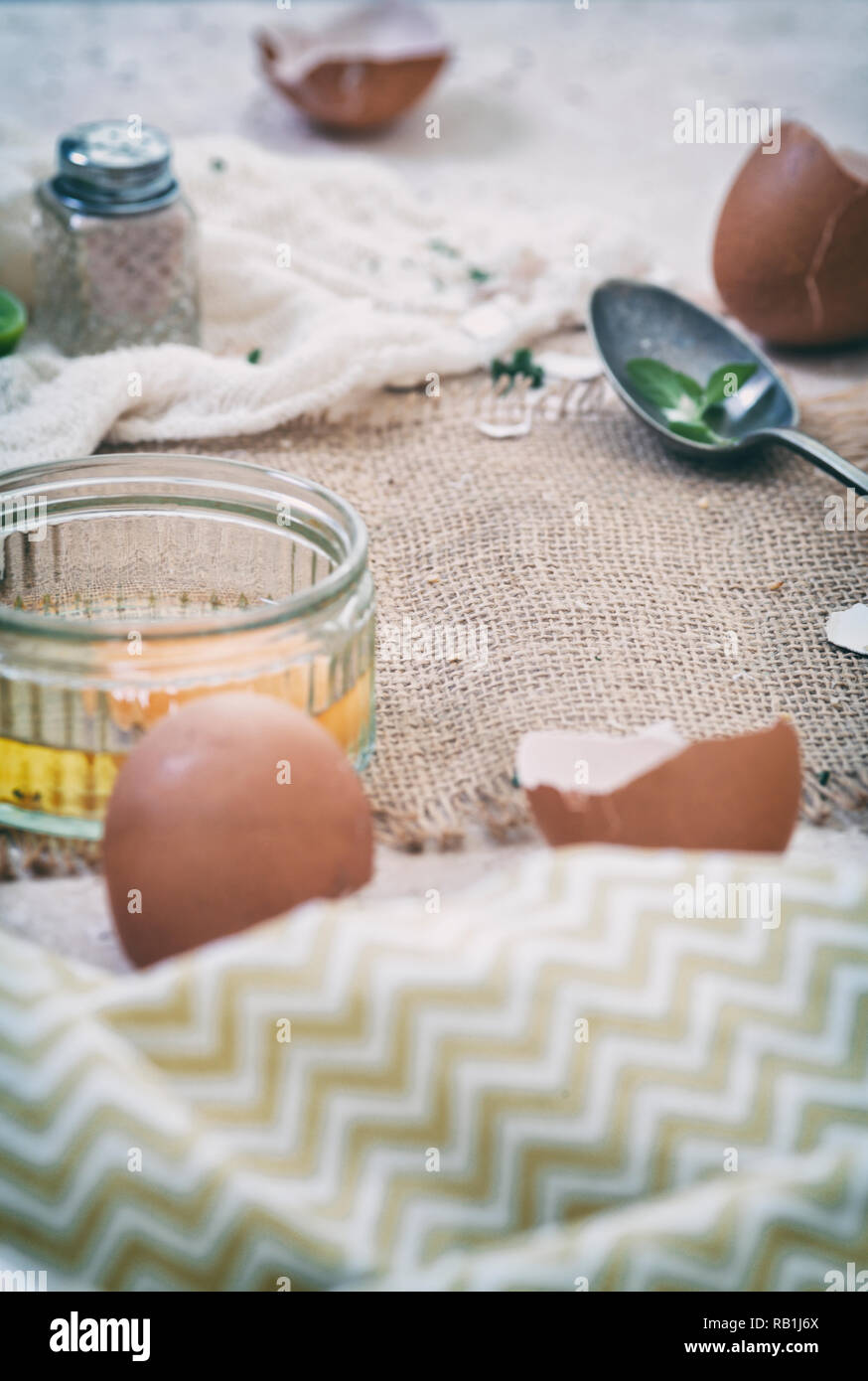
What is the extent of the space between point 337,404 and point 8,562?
342 millimetres

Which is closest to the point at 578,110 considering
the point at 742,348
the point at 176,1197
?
the point at 742,348

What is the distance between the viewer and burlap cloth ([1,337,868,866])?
2.40 feet

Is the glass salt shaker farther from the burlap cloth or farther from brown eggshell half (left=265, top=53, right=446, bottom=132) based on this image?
brown eggshell half (left=265, top=53, right=446, bottom=132)

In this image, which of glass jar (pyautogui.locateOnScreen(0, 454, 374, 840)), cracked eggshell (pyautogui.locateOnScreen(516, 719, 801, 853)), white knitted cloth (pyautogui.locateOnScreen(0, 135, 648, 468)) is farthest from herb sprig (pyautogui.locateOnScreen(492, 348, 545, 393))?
→ cracked eggshell (pyautogui.locateOnScreen(516, 719, 801, 853))

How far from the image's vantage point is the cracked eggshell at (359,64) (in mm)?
1509

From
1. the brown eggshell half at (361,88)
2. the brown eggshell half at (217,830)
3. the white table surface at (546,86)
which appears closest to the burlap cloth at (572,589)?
the brown eggshell half at (217,830)

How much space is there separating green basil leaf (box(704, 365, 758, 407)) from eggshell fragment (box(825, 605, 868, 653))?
233mm

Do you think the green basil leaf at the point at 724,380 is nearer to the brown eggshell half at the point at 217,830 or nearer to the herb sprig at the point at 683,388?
the herb sprig at the point at 683,388

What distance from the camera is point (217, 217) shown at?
1189 mm

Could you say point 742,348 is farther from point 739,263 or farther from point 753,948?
point 753,948

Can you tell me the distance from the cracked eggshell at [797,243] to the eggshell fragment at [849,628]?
36 cm

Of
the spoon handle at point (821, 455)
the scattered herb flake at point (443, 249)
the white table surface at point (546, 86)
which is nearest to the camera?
the spoon handle at point (821, 455)
